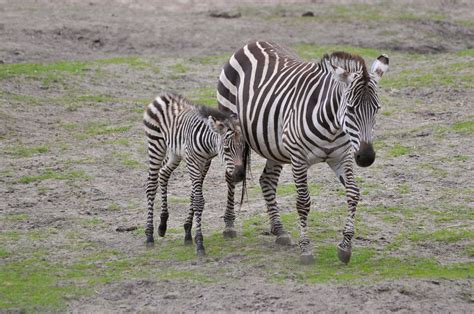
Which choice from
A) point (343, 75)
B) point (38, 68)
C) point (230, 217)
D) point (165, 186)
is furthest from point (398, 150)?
point (38, 68)

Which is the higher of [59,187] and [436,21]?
[436,21]

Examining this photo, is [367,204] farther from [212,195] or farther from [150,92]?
[150,92]

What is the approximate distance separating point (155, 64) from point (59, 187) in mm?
7143

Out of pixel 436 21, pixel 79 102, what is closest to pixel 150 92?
pixel 79 102

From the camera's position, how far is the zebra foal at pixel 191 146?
9969mm

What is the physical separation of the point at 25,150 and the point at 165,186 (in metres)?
4.30

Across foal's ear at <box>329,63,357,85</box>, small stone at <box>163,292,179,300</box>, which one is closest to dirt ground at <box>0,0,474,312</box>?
small stone at <box>163,292,179,300</box>

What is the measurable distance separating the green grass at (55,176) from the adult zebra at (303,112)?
2.89 meters

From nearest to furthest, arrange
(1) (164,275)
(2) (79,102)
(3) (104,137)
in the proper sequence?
(1) (164,275), (3) (104,137), (2) (79,102)

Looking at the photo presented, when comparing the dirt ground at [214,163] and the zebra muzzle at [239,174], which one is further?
the zebra muzzle at [239,174]

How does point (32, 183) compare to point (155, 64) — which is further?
point (155, 64)

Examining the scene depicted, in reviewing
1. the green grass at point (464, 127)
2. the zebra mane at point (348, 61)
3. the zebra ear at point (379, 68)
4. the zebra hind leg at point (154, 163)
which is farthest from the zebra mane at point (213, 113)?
the green grass at point (464, 127)

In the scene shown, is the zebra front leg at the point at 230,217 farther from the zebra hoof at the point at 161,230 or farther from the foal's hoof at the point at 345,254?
the foal's hoof at the point at 345,254

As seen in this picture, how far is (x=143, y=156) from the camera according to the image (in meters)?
14.4
